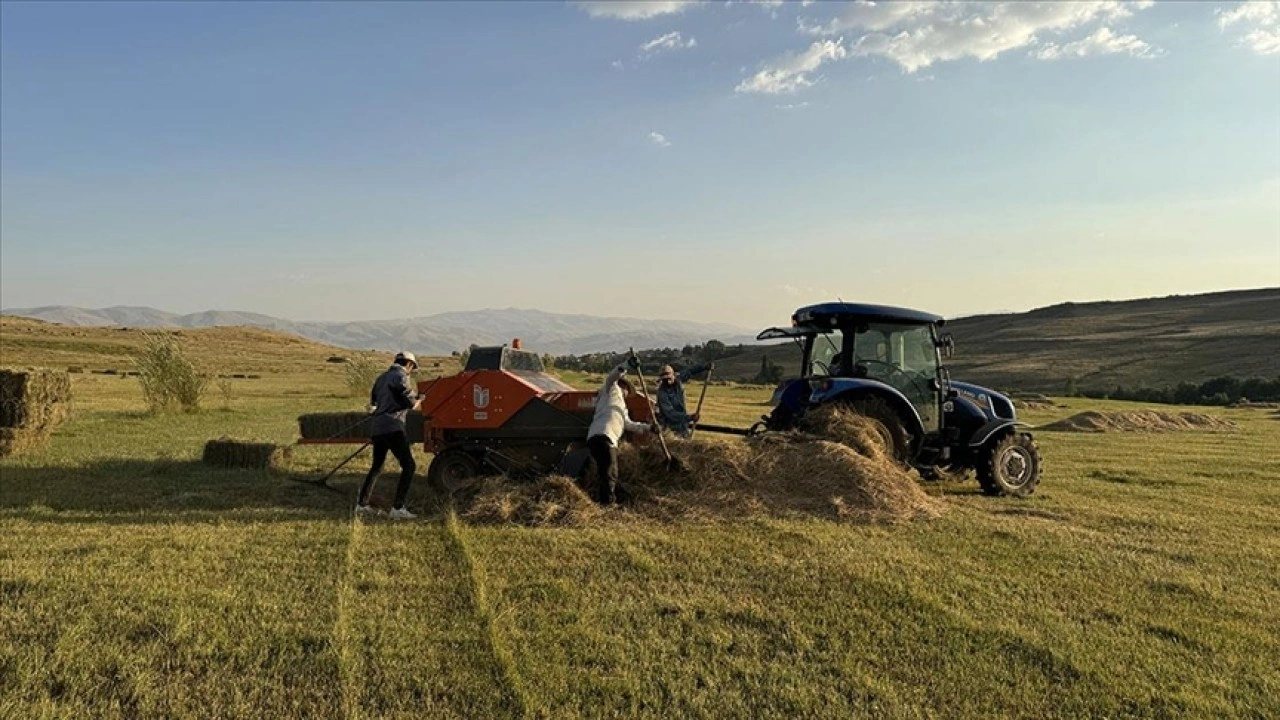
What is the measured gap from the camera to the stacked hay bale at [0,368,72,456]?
1387 cm

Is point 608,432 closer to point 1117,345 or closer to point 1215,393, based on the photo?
point 1215,393

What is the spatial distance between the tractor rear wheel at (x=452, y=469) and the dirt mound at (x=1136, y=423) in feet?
65.0

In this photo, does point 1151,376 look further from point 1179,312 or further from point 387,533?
point 387,533

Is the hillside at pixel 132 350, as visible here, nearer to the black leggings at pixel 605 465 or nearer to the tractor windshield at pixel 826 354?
the tractor windshield at pixel 826 354

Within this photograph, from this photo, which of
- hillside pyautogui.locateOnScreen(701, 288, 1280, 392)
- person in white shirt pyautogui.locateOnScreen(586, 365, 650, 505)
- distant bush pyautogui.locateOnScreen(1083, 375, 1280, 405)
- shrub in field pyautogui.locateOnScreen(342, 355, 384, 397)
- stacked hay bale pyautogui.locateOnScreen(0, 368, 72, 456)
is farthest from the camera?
hillside pyautogui.locateOnScreen(701, 288, 1280, 392)

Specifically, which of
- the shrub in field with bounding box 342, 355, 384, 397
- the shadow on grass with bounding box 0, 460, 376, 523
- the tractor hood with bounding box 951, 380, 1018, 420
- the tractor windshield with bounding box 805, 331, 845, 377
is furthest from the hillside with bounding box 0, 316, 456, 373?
the tractor hood with bounding box 951, 380, 1018, 420

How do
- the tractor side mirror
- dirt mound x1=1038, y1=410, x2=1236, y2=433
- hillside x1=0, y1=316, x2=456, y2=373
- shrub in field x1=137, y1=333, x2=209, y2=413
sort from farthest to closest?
hillside x1=0, y1=316, x2=456, y2=373 → dirt mound x1=1038, y1=410, x2=1236, y2=433 → shrub in field x1=137, y1=333, x2=209, y2=413 → the tractor side mirror

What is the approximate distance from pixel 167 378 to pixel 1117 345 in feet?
239

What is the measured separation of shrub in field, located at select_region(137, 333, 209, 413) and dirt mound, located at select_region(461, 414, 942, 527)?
16686mm

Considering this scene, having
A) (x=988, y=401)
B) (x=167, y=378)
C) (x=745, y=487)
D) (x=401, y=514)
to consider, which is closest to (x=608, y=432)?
(x=745, y=487)

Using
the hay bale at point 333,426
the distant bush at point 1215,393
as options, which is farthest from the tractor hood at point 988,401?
the distant bush at point 1215,393

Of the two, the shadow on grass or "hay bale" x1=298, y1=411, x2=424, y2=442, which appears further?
"hay bale" x1=298, y1=411, x2=424, y2=442

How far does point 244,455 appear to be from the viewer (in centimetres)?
1263

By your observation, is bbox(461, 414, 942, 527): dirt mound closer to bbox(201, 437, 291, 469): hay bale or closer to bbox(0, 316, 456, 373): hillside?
bbox(201, 437, 291, 469): hay bale
